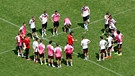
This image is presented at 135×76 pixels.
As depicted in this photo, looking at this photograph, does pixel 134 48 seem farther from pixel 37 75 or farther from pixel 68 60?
pixel 37 75

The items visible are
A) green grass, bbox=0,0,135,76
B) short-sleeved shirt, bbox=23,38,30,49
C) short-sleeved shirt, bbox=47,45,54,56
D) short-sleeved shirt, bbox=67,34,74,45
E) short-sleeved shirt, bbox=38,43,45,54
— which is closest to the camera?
short-sleeved shirt, bbox=47,45,54,56

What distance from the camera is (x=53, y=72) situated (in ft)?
117

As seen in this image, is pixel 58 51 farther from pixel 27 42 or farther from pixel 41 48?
pixel 27 42

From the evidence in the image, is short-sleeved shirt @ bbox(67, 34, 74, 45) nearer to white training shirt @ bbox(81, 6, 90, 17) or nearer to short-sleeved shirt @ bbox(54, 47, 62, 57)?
short-sleeved shirt @ bbox(54, 47, 62, 57)

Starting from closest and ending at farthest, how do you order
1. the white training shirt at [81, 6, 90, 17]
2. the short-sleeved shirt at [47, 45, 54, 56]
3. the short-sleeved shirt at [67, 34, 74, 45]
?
1. the short-sleeved shirt at [47, 45, 54, 56]
2. the short-sleeved shirt at [67, 34, 74, 45]
3. the white training shirt at [81, 6, 90, 17]

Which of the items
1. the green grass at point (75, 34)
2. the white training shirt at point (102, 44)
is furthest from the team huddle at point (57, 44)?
the green grass at point (75, 34)

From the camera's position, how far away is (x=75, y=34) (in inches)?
1657

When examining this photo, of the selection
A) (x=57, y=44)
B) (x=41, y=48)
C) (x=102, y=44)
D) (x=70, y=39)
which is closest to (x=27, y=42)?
(x=41, y=48)

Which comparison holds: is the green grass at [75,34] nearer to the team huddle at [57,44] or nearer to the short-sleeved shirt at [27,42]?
the team huddle at [57,44]

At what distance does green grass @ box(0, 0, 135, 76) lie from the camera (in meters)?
36.1

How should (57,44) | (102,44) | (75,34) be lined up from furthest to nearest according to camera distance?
(75,34) → (102,44) → (57,44)

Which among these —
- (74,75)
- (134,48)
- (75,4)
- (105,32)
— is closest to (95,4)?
(75,4)

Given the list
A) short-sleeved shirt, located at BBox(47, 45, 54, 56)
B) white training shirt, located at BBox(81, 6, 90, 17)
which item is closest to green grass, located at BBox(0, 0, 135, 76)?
short-sleeved shirt, located at BBox(47, 45, 54, 56)

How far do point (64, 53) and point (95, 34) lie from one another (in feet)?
15.3
